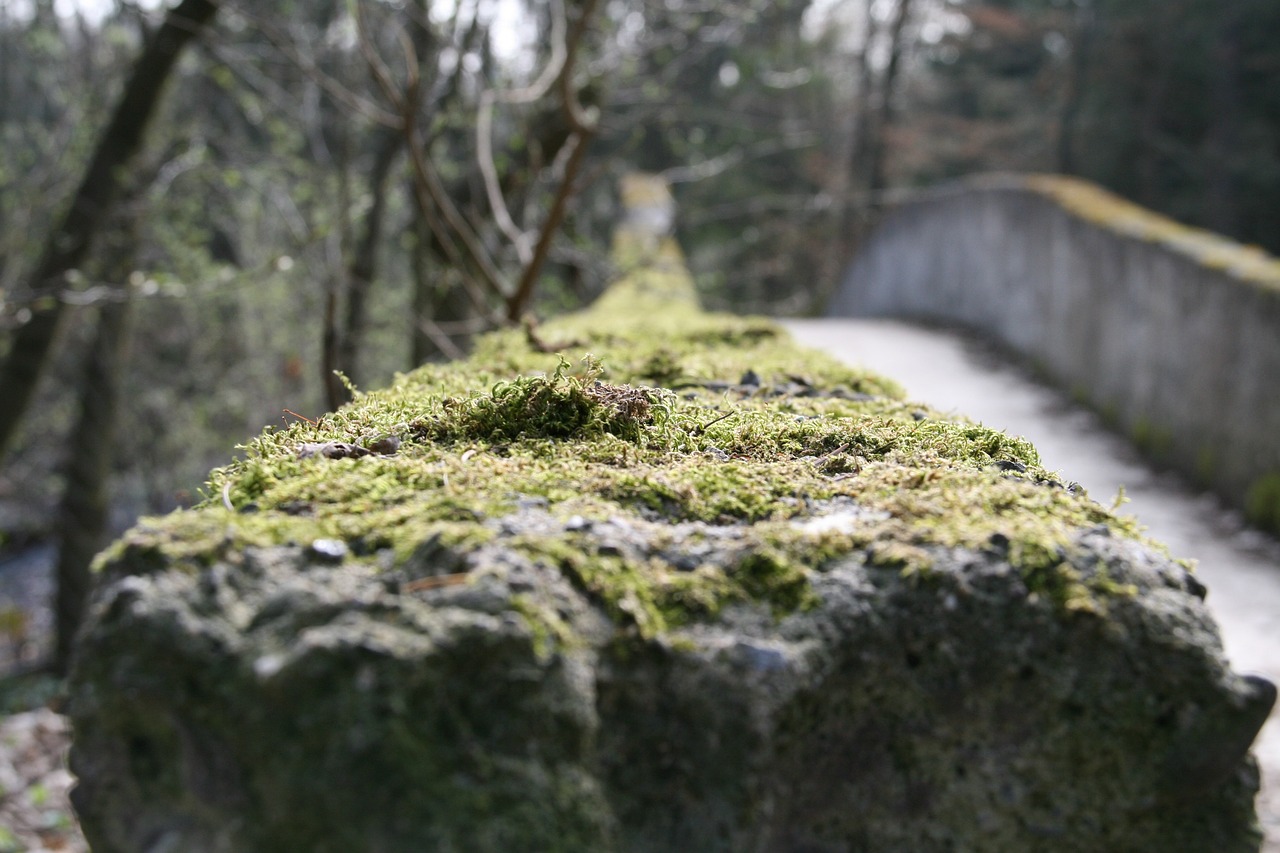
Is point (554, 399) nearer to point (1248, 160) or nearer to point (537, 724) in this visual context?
point (537, 724)

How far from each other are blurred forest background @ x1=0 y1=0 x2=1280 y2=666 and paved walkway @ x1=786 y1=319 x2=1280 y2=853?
158 cm

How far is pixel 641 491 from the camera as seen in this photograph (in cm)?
155

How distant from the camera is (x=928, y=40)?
26.2 metres

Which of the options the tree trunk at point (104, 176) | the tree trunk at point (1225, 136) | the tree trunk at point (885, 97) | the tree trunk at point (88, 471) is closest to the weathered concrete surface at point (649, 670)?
the tree trunk at point (104, 176)

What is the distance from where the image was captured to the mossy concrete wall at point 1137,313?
7055 millimetres

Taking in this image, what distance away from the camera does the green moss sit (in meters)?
1.29

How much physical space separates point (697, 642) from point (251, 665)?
49cm

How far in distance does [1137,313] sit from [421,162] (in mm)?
6212

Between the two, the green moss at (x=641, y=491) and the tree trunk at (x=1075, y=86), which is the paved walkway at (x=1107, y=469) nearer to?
the green moss at (x=641, y=491)

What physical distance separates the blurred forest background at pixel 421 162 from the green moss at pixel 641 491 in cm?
34

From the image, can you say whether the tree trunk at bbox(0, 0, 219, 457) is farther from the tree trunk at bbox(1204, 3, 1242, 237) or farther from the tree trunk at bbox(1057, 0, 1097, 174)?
the tree trunk at bbox(1057, 0, 1097, 174)

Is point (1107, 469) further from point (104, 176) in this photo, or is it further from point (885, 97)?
point (885, 97)

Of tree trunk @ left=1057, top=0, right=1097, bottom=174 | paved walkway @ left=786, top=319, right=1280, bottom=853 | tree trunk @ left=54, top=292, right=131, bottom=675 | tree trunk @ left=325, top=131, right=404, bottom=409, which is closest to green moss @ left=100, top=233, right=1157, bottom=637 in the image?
paved walkway @ left=786, top=319, right=1280, bottom=853

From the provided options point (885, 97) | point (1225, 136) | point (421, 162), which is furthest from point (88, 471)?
point (1225, 136)
